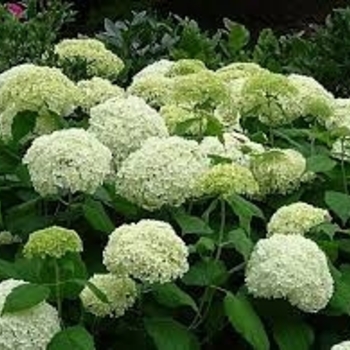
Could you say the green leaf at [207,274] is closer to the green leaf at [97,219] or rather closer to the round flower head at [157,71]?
the green leaf at [97,219]

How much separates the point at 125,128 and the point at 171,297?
1.79 feet

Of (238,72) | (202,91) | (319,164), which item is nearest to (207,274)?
(319,164)

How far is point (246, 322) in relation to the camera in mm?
2316

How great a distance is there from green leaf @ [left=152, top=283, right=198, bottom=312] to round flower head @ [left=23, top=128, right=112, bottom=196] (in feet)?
1.02

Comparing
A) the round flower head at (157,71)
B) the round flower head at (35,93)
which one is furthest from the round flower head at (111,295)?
the round flower head at (157,71)

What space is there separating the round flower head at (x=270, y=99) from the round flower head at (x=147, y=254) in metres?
0.65

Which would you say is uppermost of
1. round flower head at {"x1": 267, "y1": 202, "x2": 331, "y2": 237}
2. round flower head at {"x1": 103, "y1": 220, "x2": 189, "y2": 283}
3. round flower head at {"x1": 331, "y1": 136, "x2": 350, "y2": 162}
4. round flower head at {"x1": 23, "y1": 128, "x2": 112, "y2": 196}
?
round flower head at {"x1": 23, "y1": 128, "x2": 112, "y2": 196}

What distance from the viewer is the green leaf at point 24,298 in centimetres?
226

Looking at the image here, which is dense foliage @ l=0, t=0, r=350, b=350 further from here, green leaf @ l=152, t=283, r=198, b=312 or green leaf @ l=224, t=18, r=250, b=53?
green leaf @ l=224, t=18, r=250, b=53

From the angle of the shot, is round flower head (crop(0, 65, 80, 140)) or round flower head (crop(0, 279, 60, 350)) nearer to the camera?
round flower head (crop(0, 279, 60, 350))

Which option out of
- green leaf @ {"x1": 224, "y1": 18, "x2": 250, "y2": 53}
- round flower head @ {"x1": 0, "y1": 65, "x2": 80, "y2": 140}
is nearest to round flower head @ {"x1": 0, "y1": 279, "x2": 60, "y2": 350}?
round flower head @ {"x1": 0, "y1": 65, "x2": 80, "y2": 140}

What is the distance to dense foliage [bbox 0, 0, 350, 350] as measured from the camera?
2336mm

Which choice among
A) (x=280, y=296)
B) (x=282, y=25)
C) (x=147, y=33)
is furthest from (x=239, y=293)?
(x=282, y=25)

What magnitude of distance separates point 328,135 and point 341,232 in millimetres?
347
